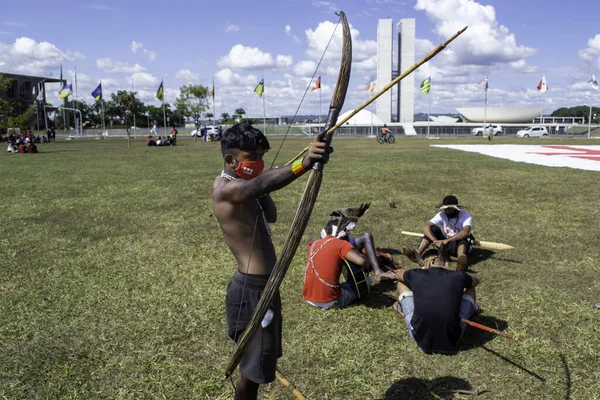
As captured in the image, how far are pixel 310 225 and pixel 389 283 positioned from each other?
3383 millimetres

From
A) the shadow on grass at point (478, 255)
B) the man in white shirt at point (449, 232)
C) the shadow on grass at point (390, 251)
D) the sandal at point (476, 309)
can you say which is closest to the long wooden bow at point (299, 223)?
the sandal at point (476, 309)

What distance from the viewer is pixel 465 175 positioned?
15.4m

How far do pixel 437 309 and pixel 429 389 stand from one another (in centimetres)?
71

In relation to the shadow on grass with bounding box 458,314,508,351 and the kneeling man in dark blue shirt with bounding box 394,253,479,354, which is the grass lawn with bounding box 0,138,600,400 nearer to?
the shadow on grass with bounding box 458,314,508,351

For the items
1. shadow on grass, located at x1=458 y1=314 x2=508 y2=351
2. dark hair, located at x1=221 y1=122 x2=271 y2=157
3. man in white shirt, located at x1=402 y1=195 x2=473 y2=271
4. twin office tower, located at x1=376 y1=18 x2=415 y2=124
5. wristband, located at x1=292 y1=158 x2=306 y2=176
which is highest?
twin office tower, located at x1=376 y1=18 x2=415 y2=124

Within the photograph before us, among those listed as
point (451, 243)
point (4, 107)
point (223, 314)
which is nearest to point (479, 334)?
point (451, 243)

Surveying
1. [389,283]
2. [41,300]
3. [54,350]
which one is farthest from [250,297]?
[41,300]

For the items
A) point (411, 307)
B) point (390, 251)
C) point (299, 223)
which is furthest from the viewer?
point (390, 251)

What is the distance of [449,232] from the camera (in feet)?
22.5

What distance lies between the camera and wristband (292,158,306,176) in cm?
215

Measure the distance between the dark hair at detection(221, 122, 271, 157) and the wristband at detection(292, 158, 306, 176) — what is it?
0.44 metres

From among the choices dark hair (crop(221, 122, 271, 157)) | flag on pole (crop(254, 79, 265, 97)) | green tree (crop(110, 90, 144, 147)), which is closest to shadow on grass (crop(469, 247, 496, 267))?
A: dark hair (crop(221, 122, 271, 157))

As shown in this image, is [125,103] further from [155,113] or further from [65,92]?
[65,92]

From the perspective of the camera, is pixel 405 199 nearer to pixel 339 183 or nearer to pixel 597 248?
pixel 339 183
